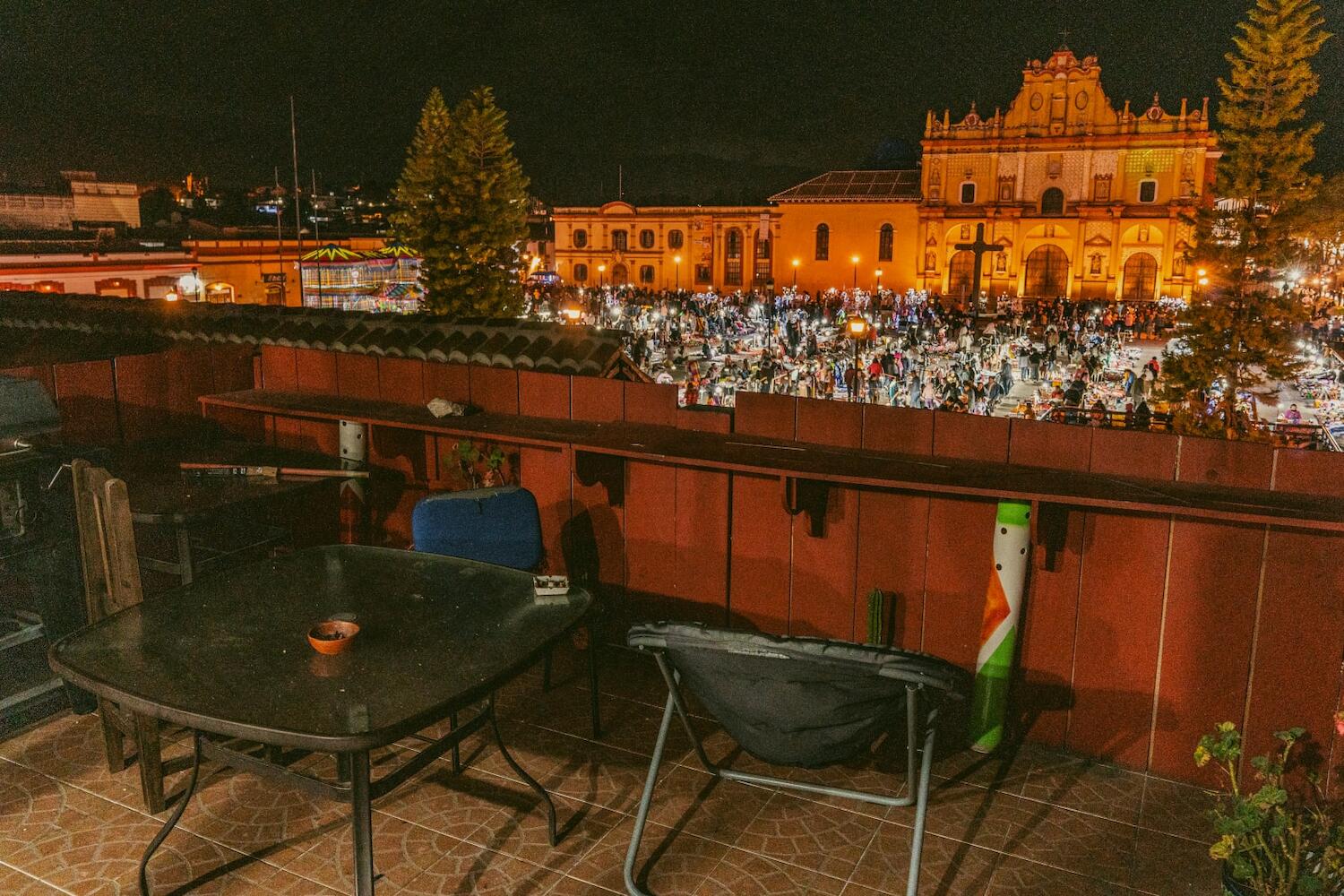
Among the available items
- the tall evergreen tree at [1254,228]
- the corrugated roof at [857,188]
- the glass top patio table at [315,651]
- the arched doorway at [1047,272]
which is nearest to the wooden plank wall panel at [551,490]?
the glass top patio table at [315,651]

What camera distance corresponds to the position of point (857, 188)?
5684 cm

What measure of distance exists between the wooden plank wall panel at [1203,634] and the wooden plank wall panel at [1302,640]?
0.18 ft

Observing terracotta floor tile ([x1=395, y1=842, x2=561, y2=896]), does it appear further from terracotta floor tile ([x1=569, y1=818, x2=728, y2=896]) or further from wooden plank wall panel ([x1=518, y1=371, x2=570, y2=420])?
wooden plank wall panel ([x1=518, y1=371, x2=570, y2=420])

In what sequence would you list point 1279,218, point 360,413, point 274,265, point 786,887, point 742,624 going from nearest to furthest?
1. point 786,887
2. point 742,624
3. point 360,413
4. point 1279,218
5. point 274,265

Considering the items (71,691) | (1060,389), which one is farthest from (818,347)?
(71,691)

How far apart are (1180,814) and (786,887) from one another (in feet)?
5.37

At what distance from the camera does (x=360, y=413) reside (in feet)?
17.6

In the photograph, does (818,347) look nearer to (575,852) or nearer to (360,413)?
(360,413)

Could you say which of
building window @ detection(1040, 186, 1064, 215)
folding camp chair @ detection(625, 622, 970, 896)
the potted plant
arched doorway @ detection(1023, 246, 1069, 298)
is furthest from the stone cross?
building window @ detection(1040, 186, 1064, 215)

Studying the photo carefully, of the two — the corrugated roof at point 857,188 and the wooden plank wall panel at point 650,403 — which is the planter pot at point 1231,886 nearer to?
the wooden plank wall panel at point 650,403

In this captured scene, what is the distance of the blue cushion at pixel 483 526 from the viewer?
406 centimetres

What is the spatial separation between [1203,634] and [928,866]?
1.52m

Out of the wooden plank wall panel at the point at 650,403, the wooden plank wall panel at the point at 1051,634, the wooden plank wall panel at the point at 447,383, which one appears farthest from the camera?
the wooden plank wall panel at the point at 447,383

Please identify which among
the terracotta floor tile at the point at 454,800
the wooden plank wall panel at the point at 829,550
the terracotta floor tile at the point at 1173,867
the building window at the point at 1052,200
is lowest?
the terracotta floor tile at the point at 1173,867
